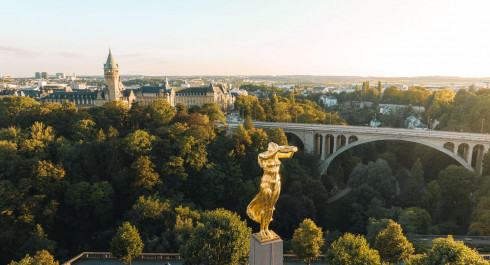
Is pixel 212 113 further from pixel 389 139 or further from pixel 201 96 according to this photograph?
pixel 201 96

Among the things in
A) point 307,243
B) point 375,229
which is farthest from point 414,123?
point 307,243

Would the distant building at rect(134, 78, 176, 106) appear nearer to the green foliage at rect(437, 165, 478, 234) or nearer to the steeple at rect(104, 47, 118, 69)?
the steeple at rect(104, 47, 118, 69)

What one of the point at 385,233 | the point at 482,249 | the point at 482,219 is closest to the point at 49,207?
the point at 385,233

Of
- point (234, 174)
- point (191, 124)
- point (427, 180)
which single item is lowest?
point (427, 180)

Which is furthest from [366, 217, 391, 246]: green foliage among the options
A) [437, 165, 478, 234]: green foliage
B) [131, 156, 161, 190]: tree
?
[131, 156, 161, 190]: tree

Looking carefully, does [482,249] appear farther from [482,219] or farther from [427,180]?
[427,180]

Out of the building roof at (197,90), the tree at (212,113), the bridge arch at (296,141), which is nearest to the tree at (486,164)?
the bridge arch at (296,141)
